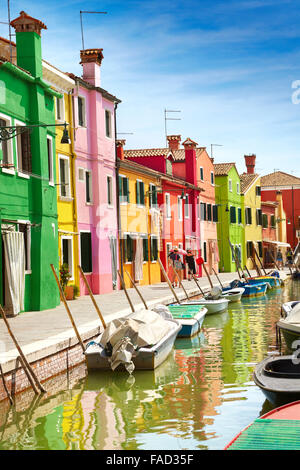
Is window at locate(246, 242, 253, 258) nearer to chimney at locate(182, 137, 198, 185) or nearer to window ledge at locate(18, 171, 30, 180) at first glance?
chimney at locate(182, 137, 198, 185)

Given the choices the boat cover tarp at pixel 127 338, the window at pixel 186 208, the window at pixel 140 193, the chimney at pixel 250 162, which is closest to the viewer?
the boat cover tarp at pixel 127 338

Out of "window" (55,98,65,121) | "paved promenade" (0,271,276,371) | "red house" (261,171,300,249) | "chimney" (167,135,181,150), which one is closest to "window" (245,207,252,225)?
"chimney" (167,135,181,150)

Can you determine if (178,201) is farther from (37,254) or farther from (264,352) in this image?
(264,352)

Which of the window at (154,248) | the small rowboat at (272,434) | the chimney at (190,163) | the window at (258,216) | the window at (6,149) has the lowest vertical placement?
the small rowboat at (272,434)

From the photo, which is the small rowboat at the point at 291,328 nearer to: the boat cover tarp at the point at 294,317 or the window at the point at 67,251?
the boat cover tarp at the point at 294,317

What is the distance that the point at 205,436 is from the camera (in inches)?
350

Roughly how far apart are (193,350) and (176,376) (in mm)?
3273

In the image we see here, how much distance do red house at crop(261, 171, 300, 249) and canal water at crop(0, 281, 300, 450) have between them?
172 ft

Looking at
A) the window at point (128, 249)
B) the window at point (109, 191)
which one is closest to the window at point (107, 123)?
the window at point (109, 191)

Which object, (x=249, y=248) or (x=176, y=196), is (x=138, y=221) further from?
(x=249, y=248)

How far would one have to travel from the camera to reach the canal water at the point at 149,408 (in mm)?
8906

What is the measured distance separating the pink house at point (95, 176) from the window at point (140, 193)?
3.36 meters

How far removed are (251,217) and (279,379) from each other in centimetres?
4634

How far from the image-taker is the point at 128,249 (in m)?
30.2
